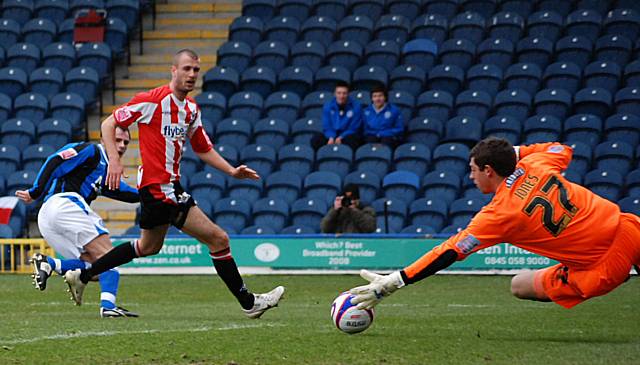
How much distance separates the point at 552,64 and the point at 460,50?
178cm

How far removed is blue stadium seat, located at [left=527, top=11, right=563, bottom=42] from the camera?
20719 millimetres

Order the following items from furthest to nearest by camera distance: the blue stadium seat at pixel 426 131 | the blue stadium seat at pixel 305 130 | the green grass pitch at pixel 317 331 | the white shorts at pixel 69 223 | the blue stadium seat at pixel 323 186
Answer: the blue stadium seat at pixel 305 130 → the blue stadium seat at pixel 426 131 → the blue stadium seat at pixel 323 186 → the white shorts at pixel 69 223 → the green grass pitch at pixel 317 331

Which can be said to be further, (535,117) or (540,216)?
(535,117)

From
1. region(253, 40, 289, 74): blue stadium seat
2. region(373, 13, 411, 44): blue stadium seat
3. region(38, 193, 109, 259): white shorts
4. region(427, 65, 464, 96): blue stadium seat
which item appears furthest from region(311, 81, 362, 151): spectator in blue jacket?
region(38, 193, 109, 259): white shorts

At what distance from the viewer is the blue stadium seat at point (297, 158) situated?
18.7 metres

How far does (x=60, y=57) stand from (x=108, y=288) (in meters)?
12.9

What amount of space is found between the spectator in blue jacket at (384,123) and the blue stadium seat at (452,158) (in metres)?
0.72

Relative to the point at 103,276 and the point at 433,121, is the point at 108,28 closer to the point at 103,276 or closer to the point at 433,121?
the point at 433,121

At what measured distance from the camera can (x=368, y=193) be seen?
17.8 meters

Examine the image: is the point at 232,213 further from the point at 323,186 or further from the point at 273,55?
the point at 273,55

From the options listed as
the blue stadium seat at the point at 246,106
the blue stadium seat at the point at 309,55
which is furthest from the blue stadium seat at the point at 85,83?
the blue stadium seat at the point at 309,55

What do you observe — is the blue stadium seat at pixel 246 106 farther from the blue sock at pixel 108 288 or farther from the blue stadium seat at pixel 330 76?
the blue sock at pixel 108 288

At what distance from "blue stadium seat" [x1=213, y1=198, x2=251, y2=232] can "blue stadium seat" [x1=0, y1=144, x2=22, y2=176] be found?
12.8 feet

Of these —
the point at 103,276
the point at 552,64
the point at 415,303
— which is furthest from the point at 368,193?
the point at 103,276
